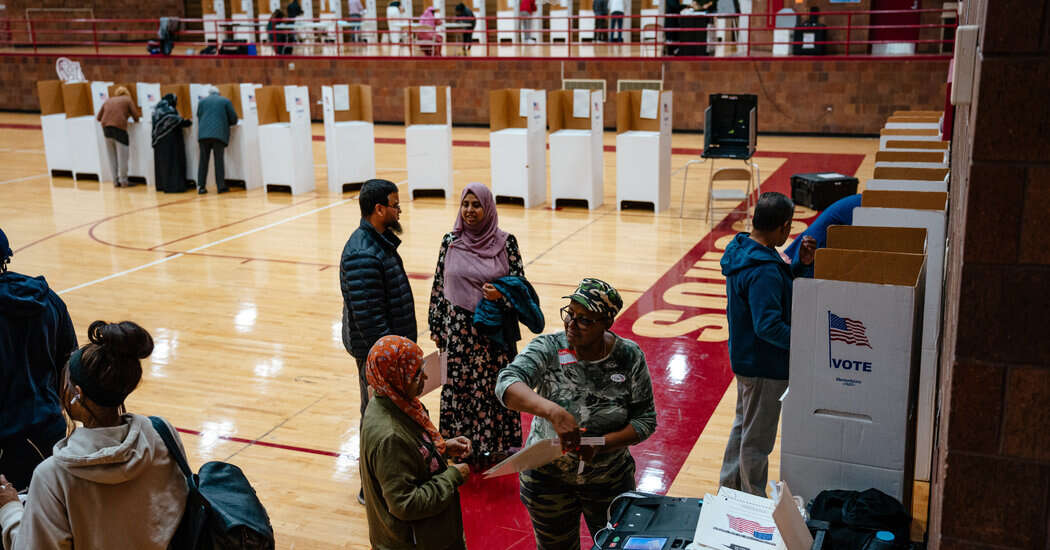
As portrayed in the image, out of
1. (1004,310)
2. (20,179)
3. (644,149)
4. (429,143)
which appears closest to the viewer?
(1004,310)

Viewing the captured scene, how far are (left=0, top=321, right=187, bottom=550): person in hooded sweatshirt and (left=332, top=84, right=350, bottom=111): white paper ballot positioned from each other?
10603 millimetres

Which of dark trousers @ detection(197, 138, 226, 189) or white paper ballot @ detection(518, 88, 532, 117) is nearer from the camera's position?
white paper ballot @ detection(518, 88, 532, 117)

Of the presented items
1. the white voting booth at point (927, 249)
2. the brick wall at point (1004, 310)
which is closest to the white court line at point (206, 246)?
the white voting booth at point (927, 249)

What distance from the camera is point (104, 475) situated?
2.20 meters

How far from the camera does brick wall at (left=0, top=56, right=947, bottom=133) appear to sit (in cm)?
1700

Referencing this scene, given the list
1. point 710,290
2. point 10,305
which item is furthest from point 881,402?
point 710,290

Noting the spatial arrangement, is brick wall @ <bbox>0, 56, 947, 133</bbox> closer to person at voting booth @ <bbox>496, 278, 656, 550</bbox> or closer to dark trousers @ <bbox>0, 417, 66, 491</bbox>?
person at voting booth @ <bbox>496, 278, 656, 550</bbox>

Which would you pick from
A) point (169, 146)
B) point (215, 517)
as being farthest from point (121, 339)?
point (169, 146)

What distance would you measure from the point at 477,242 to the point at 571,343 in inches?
65.4

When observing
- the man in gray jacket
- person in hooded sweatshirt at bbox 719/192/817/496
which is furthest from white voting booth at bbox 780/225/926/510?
the man in gray jacket

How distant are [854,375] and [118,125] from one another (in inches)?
490

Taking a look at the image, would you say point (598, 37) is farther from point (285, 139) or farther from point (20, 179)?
point (20, 179)

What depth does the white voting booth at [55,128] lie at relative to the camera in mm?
14078

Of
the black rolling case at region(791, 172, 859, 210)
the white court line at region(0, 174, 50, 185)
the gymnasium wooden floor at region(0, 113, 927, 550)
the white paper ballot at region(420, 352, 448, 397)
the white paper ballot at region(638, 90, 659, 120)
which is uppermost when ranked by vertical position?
the white paper ballot at region(638, 90, 659, 120)
